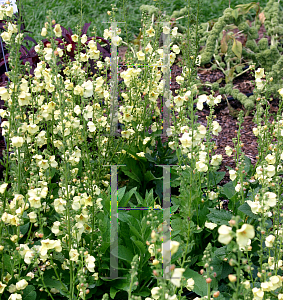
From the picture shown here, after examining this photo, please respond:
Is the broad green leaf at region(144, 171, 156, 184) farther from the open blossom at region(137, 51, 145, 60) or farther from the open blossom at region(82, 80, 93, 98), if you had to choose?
the open blossom at region(82, 80, 93, 98)

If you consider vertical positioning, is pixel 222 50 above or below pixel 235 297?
above

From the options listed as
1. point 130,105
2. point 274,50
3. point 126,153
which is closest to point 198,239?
point 126,153

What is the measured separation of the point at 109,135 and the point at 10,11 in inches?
42.6

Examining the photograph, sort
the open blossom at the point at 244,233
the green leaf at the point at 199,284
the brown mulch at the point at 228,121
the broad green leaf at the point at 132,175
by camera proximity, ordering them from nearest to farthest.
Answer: the open blossom at the point at 244,233 < the green leaf at the point at 199,284 < the broad green leaf at the point at 132,175 < the brown mulch at the point at 228,121

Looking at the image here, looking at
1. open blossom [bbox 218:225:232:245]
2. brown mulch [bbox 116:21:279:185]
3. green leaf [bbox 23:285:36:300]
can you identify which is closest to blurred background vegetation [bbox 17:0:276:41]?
brown mulch [bbox 116:21:279:185]

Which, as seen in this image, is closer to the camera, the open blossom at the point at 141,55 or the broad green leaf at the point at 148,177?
the open blossom at the point at 141,55

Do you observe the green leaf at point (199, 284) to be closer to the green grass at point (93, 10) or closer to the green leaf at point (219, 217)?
the green leaf at point (219, 217)

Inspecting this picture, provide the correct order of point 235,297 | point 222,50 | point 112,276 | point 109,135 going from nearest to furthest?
point 235,297
point 112,276
point 109,135
point 222,50

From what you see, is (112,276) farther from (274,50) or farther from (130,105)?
(274,50)

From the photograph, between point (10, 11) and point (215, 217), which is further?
point (215, 217)

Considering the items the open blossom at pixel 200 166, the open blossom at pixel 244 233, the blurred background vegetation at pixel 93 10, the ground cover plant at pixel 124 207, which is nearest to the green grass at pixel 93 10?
the blurred background vegetation at pixel 93 10

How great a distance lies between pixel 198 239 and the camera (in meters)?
2.36

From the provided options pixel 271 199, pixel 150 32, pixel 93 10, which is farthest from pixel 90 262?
pixel 93 10

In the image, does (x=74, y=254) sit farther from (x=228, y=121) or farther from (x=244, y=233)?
(x=228, y=121)
